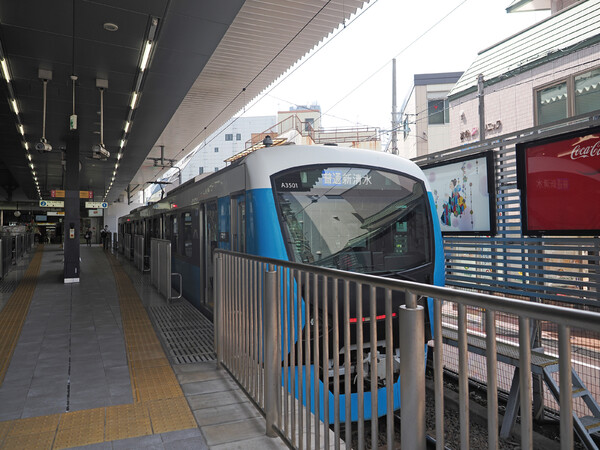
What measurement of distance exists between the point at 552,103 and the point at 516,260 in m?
6.93

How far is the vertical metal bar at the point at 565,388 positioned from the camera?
1101 mm

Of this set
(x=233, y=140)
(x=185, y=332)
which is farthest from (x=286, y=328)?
(x=233, y=140)

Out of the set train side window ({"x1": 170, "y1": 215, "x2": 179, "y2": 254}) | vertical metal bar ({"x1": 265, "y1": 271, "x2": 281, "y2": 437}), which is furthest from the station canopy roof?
vertical metal bar ({"x1": 265, "y1": 271, "x2": 281, "y2": 437})

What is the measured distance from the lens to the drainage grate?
15.3 feet

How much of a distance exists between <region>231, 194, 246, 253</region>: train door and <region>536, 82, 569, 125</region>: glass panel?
781 centimetres

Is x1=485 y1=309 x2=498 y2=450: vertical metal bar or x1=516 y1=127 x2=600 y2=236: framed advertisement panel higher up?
x1=516 y1=127 x2=600 y2=236: framed advertisement panel

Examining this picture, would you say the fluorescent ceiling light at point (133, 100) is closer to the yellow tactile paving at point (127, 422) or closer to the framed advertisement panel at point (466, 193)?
the framed advertisement panel at point (466, 193)

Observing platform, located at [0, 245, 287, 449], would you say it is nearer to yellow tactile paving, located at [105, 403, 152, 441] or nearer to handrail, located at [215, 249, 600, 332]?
yellow tactile paving, located at [105, 403, 152, 441]

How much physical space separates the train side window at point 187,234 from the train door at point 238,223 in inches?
105

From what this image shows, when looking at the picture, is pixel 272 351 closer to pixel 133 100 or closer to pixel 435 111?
pixel 133 100

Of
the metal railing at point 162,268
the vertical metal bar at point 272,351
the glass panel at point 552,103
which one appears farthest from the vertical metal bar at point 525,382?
the glass panel at point 552,103

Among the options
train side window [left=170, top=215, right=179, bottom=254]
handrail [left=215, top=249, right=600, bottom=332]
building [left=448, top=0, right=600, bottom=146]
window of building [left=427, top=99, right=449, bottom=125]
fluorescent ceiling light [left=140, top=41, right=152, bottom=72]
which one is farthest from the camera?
window of building [left=427, top=99, right=449, bottom=125]

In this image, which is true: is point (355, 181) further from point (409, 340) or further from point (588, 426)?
point (409, 340)

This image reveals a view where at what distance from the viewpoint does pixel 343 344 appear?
2668 millimetres
